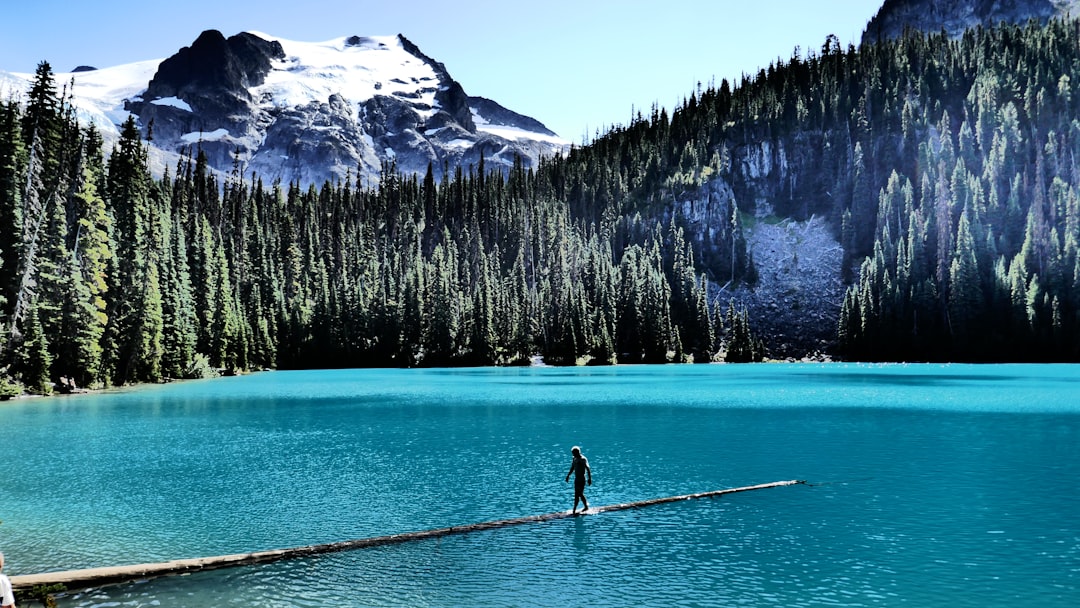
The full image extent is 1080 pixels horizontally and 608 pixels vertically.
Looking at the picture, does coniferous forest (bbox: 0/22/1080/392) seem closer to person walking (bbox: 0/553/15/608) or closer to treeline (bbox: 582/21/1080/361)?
treeline (bbox: 582/21/1080/361)

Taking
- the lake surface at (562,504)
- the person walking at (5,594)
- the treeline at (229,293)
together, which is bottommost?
the lake surface at (562,504)

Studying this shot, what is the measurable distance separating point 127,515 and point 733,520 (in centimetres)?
1934

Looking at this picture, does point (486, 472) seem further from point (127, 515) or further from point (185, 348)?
point (185, 348)

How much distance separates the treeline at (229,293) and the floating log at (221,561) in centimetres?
5989

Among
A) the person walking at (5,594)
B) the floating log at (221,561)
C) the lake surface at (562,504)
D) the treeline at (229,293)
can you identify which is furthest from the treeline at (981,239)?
the person walking at (5,594)

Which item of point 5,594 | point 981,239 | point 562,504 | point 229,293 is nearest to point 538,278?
point 229,293

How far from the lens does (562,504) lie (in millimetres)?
26797

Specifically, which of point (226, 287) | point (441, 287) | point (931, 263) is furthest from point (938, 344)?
point (226, 287)

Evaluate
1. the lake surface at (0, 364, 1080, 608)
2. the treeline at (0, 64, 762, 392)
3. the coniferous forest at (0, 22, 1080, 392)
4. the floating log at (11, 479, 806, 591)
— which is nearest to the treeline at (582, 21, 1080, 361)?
the coniferous forest at (0, 22, 1080, 392)

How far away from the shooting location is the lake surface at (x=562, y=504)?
17.9 meters

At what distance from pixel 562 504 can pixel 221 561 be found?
460 inches

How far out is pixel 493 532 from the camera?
22953mm

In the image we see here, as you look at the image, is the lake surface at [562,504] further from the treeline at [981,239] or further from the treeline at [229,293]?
the treeline at [981,239]

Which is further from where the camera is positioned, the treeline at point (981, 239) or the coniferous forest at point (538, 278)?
the treeline at point (981, 239)
